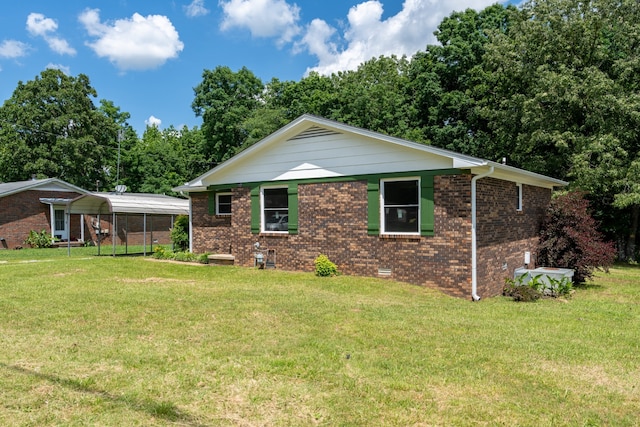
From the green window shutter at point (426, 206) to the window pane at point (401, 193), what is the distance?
0.34 metres

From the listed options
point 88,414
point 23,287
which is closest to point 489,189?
point 88,414

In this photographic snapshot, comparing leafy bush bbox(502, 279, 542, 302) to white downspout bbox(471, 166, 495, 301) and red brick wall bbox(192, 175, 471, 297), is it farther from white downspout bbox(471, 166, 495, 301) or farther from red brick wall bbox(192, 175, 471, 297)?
red brick wall bbox(192, 175, 471, 297)

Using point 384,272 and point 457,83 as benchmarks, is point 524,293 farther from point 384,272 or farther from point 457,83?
point 457,83

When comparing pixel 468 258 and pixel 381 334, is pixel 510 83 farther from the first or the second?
pixel 381 334

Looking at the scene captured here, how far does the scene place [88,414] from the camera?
11.4 feet

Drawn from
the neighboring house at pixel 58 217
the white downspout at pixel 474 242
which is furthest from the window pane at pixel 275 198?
the neighboring house at pixel 58 217

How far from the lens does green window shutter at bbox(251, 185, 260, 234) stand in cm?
1268

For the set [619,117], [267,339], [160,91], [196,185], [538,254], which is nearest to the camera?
[267,339]

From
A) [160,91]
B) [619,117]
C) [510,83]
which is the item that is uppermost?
[160,91]

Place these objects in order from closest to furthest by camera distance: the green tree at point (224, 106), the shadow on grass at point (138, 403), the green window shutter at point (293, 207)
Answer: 1. the shadow on grass at point (138, 403)
2. the green window shutter at point (293, 207)
3. the green tree at point (224, 106)

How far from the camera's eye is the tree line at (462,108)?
57.4 feet

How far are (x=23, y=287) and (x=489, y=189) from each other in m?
10.4

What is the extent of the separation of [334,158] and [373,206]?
169cm

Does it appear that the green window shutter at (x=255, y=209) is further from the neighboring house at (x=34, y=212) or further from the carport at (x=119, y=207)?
the neighboring house at (x=34, y=212)
